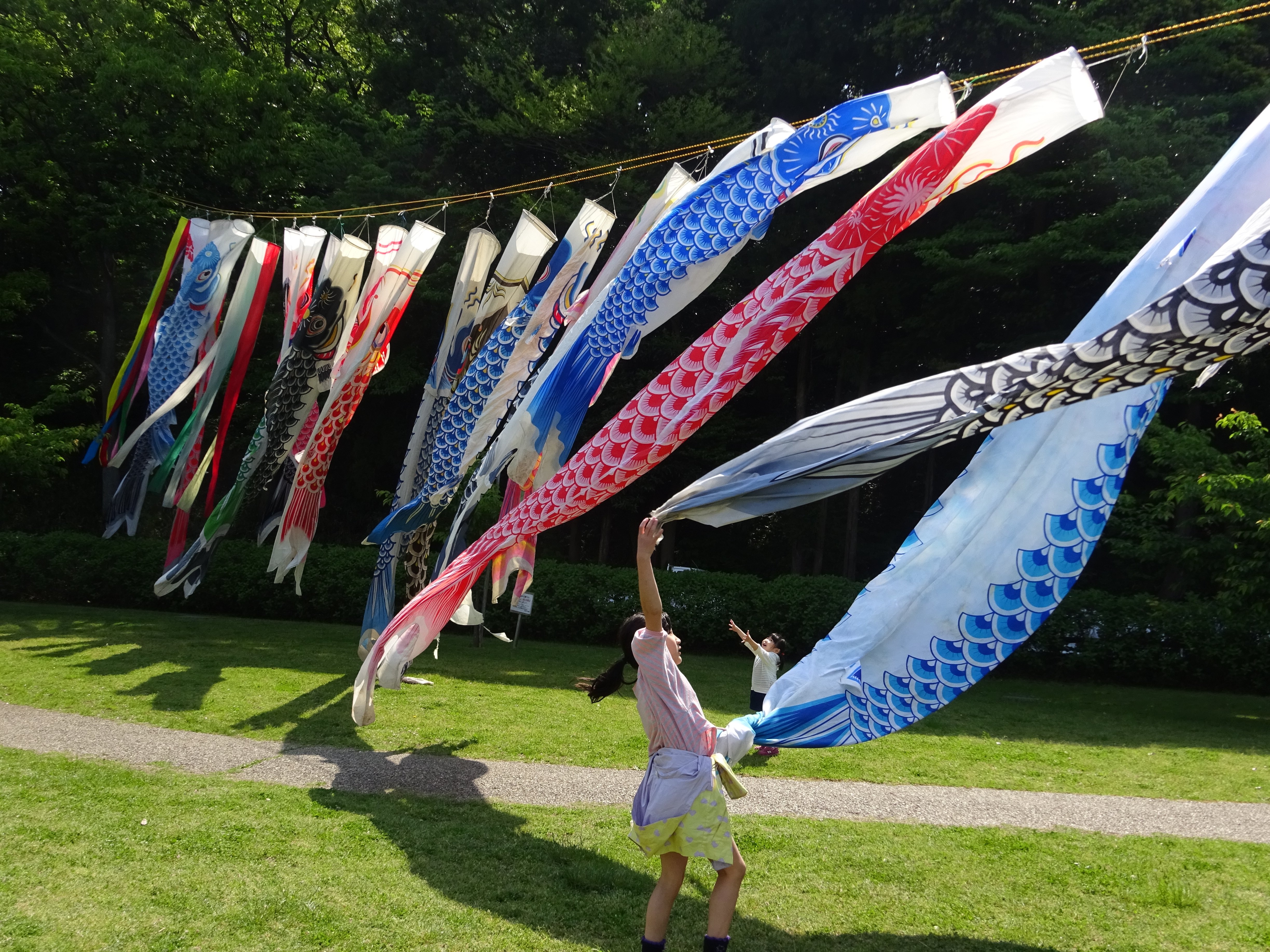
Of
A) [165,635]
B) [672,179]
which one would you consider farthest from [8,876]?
[165,635]

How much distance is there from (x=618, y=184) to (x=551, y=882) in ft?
46.0

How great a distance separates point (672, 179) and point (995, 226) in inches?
371

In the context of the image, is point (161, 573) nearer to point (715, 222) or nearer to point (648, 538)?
point (715, 222)

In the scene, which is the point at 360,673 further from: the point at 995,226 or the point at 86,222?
the point at 86,222

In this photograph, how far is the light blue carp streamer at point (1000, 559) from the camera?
4734mm

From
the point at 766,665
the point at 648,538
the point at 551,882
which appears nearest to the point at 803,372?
the point at 766,665

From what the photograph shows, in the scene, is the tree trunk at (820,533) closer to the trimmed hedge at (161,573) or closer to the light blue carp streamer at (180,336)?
the trimmed hedge at (161,573)

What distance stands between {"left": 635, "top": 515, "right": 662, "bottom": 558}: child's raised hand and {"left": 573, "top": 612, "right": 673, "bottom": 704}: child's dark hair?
28 cm

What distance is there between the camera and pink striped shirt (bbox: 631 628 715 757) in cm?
395

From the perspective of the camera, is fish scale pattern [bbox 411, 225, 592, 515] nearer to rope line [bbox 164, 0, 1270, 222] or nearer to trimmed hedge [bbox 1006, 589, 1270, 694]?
rope line [bbox 164, 0, 1270, 222]

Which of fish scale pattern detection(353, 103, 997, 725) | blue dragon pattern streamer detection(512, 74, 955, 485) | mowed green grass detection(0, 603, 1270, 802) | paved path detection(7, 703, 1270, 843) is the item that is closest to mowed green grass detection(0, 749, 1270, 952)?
paved path detection(7, 703, 1270, 843)

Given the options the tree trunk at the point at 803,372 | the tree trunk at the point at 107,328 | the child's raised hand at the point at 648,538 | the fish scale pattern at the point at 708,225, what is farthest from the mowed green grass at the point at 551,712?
the tree trunk at the point at 803,372

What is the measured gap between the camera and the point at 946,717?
10.1 m

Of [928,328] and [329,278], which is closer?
[329,278]
